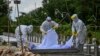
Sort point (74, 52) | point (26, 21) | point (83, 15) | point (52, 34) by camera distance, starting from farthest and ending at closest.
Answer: point (83, 15)
point (26, 21)
point (52, 34)
point (74, 52)

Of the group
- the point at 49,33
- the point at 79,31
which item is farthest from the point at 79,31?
the point at 49,33

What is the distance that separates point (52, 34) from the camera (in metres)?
15.6

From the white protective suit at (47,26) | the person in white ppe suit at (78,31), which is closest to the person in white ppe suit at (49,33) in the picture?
the white protective suit at (47,26)

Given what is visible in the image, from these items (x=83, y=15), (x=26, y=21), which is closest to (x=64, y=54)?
(x=26, y=21)

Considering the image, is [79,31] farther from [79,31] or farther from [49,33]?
[49,33]

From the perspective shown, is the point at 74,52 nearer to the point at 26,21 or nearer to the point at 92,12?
the point at 26,21

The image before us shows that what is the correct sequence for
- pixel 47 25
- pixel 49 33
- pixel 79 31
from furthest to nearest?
1. pixel 49 33
2. pixel 47 25
3. pixel 79 31

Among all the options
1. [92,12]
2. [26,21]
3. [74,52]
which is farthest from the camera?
[92,12]

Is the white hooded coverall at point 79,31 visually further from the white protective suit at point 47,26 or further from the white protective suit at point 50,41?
the white protective suit at point 47,26

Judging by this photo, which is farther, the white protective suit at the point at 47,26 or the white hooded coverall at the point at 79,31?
the white protective suit at the point at 47,26

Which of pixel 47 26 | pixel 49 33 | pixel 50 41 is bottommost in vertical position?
pixel 50 41

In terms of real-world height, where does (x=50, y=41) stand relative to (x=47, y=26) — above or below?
below

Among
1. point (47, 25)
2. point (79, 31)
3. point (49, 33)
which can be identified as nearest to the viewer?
point (79, 31)

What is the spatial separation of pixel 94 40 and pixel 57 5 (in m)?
17.2
